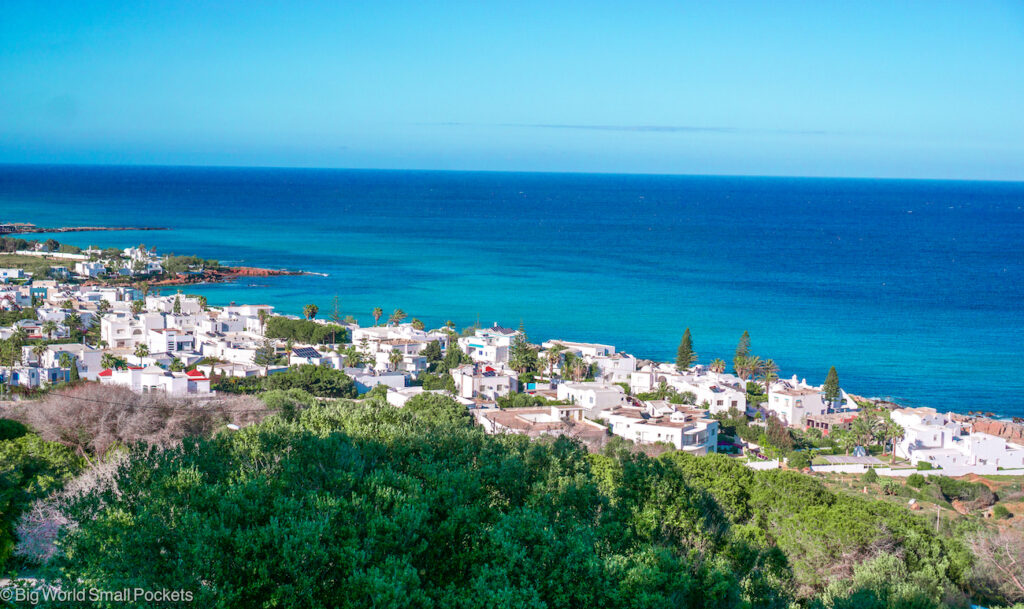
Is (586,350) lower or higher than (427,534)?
lower

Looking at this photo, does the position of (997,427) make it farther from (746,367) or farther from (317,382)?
(317,382)

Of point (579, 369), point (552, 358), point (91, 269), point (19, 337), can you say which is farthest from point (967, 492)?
point (91, 269)

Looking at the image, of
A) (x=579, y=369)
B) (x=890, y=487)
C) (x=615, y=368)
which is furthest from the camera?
(x=615, y=368)

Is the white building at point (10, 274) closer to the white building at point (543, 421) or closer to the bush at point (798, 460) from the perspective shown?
the white building at point (543, 421)

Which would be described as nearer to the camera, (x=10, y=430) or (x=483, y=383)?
(x=10, y=430)

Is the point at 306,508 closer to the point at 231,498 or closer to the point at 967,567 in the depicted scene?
the point at 231,498

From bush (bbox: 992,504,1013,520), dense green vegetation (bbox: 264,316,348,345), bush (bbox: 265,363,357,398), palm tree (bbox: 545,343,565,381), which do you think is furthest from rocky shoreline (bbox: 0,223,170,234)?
bush (bbox: 992,504,1013,520)

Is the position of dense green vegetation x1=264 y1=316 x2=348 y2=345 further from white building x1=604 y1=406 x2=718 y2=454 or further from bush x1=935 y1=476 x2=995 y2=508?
bush x1=935 y1=476 x2=995 y2=508
